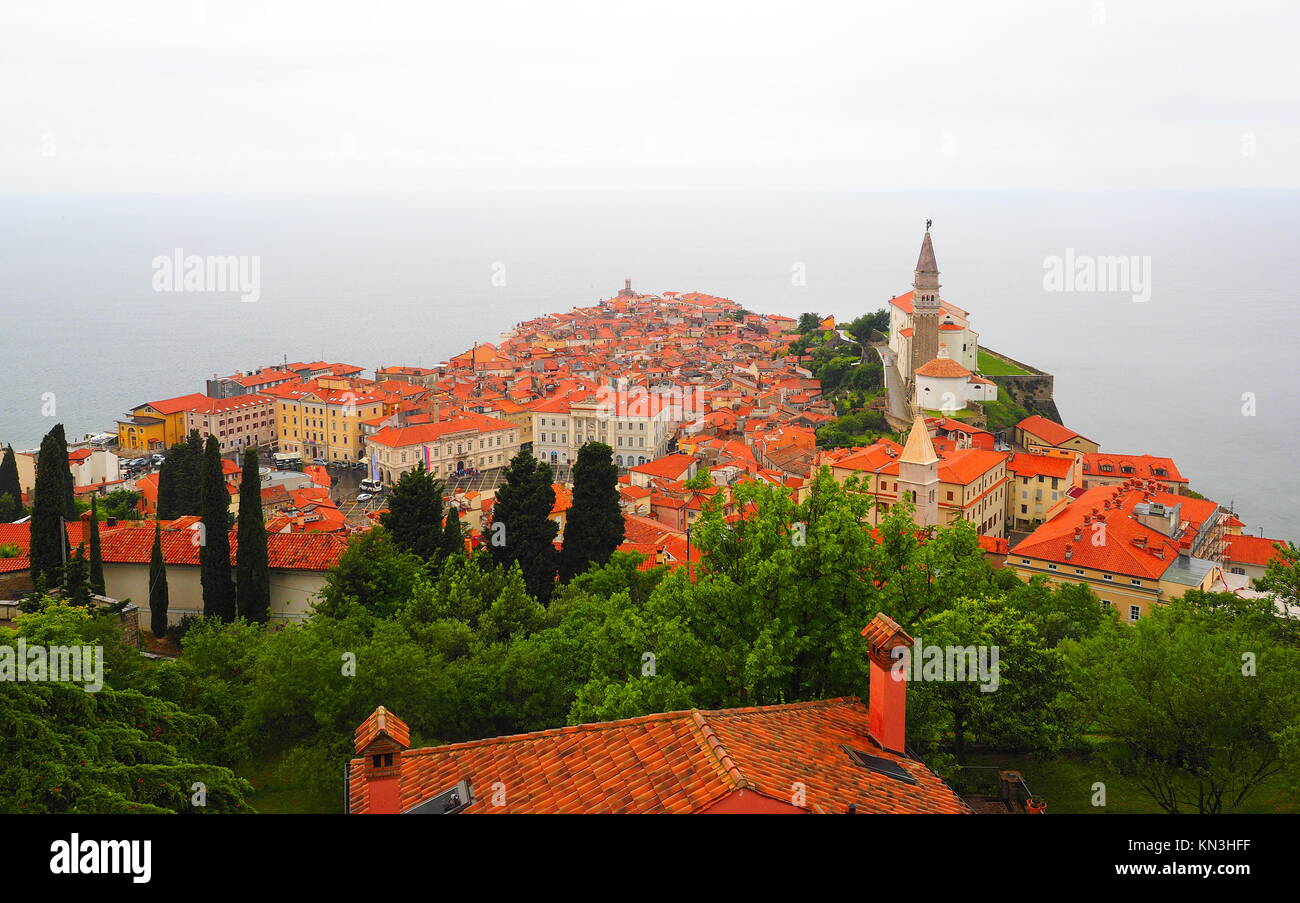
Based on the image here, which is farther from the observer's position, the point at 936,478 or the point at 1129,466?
the point at 1129,466

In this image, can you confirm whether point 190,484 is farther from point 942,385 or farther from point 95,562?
point 942,385

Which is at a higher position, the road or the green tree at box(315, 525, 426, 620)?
the road

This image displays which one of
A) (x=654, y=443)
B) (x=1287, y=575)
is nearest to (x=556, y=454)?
(x=654, y=443)

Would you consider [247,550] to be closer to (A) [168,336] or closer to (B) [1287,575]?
(B) [1287,575]

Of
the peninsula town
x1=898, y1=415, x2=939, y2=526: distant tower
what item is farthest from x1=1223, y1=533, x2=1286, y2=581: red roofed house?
x1=898, y1=415, x2=939, y2=526: distant tower

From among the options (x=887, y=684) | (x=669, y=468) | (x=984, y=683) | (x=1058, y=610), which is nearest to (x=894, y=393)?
(x=669, y=468)

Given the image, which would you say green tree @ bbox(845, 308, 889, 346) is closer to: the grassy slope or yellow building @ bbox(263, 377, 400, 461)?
the grassy slope
